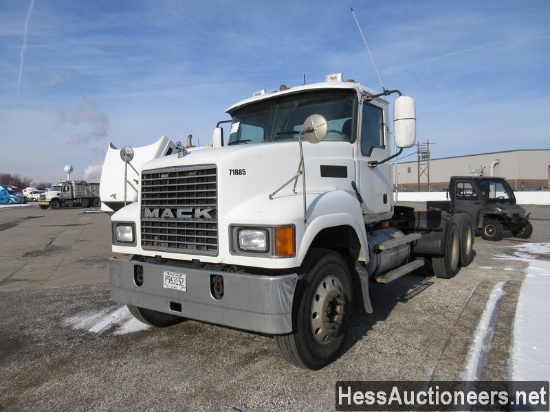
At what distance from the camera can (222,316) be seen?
3.12 m

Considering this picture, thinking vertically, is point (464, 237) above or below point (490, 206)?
below

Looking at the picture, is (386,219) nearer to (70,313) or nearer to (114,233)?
(114,233)

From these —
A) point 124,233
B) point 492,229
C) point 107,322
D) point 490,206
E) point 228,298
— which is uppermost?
point 124,233

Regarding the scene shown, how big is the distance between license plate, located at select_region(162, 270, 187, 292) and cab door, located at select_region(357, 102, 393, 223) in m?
2.28

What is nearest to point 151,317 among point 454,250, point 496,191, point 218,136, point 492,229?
point 218,136

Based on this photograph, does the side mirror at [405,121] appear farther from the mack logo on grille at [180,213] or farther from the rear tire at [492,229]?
the rear tire at [492,229]

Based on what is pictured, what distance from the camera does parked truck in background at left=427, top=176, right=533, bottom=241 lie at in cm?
1160

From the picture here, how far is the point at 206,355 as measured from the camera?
372cm

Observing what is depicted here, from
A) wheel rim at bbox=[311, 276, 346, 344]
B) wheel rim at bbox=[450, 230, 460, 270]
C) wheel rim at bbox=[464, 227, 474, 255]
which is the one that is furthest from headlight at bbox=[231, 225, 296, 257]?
wheel rim at bbox=[464, 227, 474, 255]

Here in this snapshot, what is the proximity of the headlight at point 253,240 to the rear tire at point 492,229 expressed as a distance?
10917 millimetres

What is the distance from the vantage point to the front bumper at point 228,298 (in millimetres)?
2918

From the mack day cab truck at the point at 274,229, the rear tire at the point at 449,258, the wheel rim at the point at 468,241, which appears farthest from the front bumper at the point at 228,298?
the wheel rim at the point at 468,241

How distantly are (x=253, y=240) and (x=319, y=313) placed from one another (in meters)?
0.90

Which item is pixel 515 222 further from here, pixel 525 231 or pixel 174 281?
pixel 174 281
